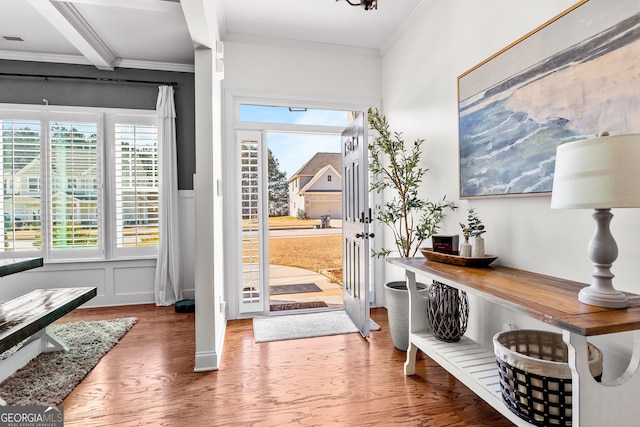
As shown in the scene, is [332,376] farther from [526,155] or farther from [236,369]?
[526,155]

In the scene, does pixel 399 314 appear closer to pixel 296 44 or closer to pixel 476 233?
pixel 476 233

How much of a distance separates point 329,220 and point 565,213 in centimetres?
617

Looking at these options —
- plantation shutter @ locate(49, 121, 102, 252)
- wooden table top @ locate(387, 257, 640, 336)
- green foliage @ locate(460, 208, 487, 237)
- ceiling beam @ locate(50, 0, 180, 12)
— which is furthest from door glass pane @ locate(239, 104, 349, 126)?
wooden table top @ locate(387, 257, 640, 336)

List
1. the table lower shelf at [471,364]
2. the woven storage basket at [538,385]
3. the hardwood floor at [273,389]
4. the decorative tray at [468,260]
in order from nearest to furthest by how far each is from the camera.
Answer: the woven storage basket at [538,385] < the table lower shelf at [471,364] < the hardwood floor at [273,389] < the decorative tray at [468,260]

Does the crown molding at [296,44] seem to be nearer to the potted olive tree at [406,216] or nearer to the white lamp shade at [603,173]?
the potted olive tree at [406,216]

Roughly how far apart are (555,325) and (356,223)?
2202 mm

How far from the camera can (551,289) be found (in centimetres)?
148

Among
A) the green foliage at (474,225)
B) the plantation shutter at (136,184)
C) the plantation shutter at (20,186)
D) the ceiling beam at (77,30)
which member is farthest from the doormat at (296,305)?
the ceiling beam at (77,30)

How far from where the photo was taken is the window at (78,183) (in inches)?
143

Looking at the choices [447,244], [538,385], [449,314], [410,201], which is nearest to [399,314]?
[449,314]

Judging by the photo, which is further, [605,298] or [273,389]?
[273,389]

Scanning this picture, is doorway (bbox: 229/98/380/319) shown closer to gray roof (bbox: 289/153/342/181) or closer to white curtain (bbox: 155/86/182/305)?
white curtain (bbox: 155/86/182/305)

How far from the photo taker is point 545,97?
1.75 meters

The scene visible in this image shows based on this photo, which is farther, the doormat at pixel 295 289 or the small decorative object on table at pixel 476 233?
the doormat at pixel 295 289
